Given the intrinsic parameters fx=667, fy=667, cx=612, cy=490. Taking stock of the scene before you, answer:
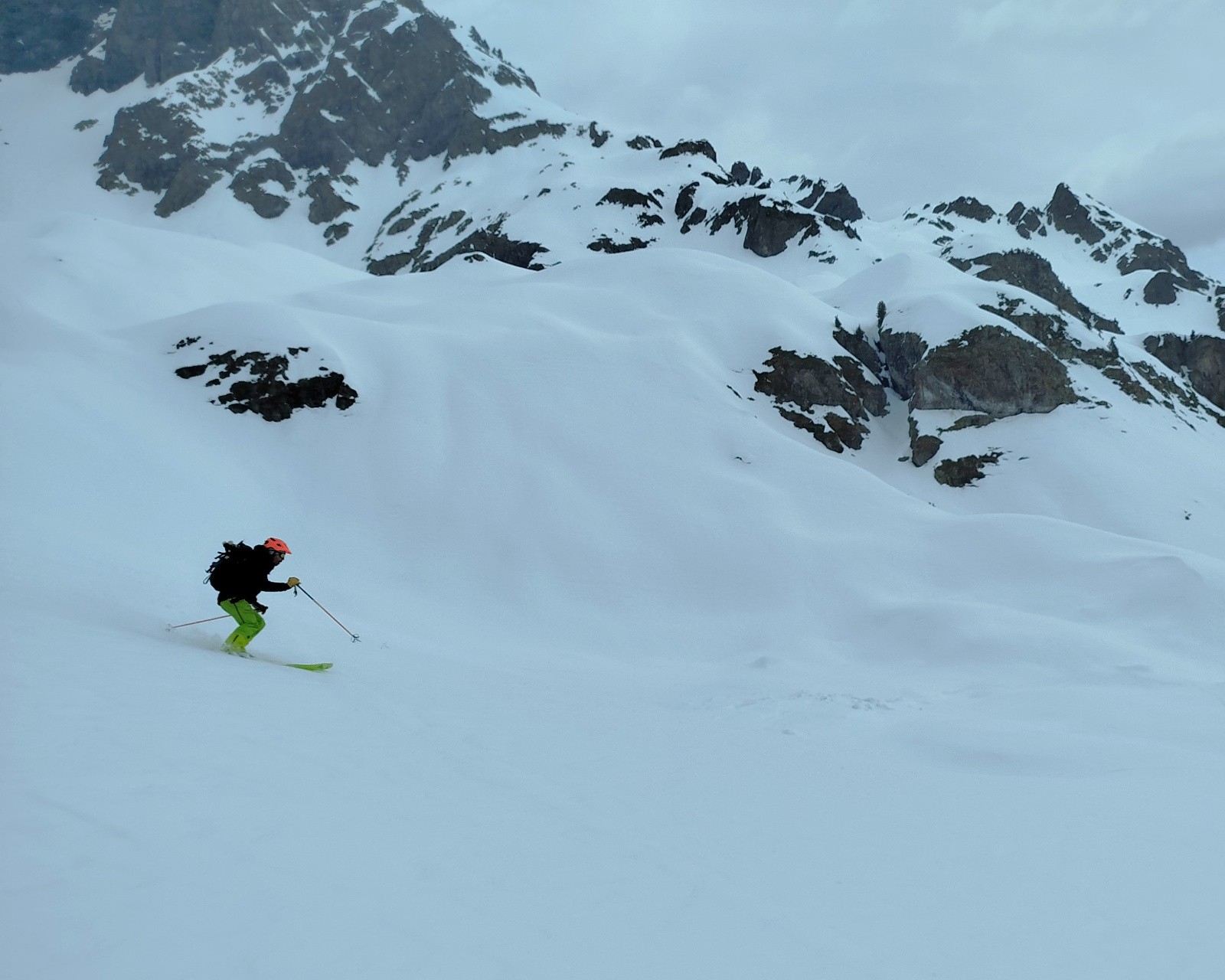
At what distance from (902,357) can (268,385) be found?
29.1 m

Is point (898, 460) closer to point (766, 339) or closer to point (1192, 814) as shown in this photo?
point (766, 339)

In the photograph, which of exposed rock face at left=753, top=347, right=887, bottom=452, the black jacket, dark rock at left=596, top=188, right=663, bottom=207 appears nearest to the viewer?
the black jacket

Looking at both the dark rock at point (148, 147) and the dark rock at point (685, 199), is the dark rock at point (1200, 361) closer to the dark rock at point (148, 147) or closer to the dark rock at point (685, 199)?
the dark rock at point (685, 199)

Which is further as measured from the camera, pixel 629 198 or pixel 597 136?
pixel 597 136

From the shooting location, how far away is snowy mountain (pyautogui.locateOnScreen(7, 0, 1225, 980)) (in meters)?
3.89

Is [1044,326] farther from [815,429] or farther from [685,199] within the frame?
[685,199]

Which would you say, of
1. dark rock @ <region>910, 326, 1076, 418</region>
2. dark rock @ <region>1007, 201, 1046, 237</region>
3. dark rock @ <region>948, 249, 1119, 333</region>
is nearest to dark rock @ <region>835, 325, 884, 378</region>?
dark rock @ <region>910, 326, 1076, 418</region>

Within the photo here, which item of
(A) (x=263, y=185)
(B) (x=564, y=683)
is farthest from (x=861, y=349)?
(A) (x=263, y=185)

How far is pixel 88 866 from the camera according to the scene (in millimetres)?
3316

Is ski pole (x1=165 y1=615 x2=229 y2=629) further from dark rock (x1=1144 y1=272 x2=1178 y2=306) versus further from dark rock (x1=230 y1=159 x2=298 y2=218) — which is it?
dark rock (x1=1144 y1=272 x2=1178 y2=306)

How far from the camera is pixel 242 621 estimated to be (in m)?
8.76

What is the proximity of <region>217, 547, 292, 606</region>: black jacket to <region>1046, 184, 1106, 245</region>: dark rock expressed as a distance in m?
158

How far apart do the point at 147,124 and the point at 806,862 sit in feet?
490

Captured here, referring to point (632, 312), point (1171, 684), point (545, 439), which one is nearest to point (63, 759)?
point (1171, 684)
